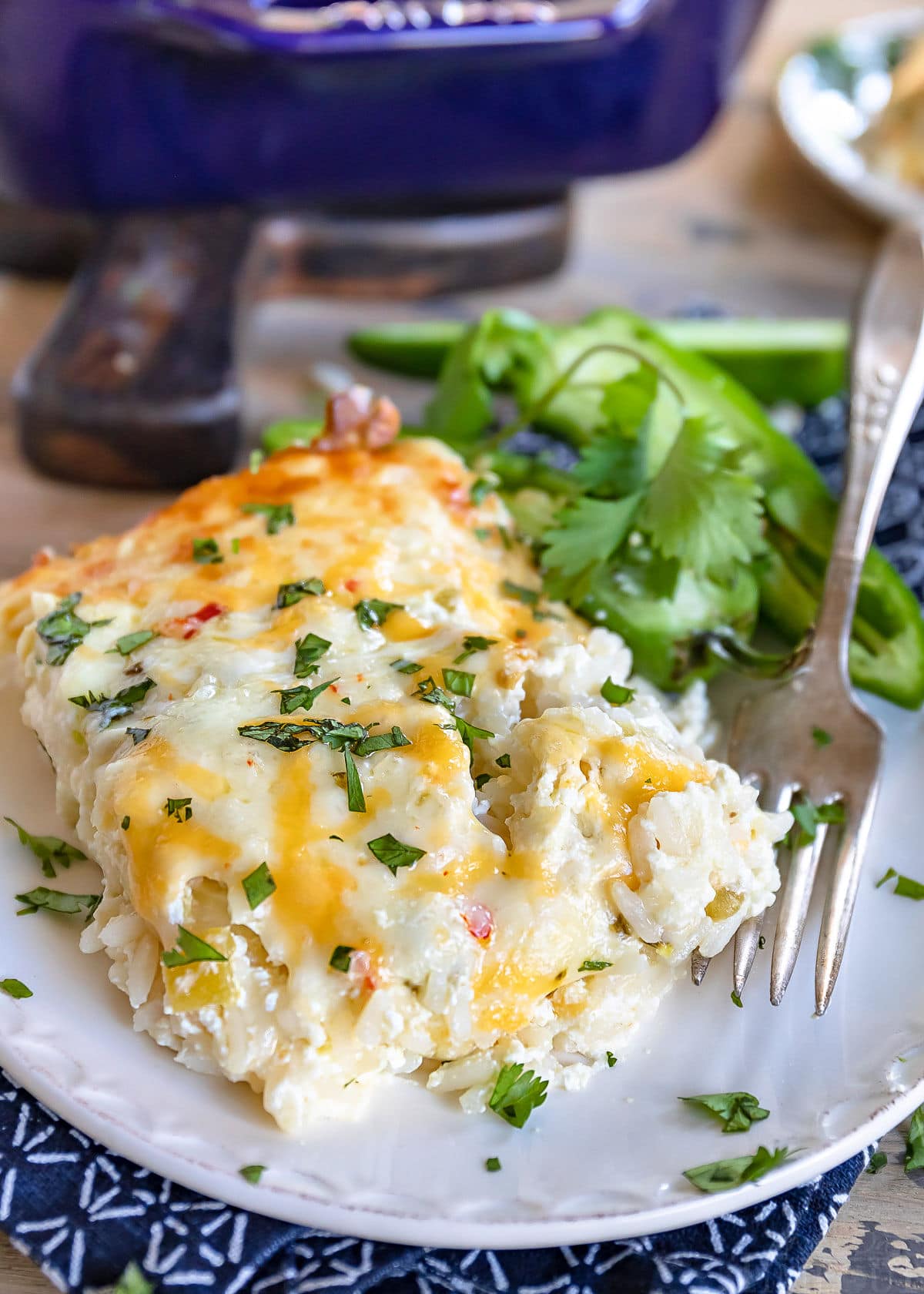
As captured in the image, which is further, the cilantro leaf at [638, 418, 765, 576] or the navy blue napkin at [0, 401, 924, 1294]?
the cilantro leaf at [638, 418, 765, 576]

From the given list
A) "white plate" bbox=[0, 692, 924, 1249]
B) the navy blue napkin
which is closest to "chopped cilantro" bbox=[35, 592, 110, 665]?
"white plate" bbox=[0, 692, 924, 1249]

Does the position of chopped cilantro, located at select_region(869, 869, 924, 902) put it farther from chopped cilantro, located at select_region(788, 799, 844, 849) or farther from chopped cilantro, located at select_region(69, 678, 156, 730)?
chopped cilantro, located at select_region(69, 678, 156, 730)

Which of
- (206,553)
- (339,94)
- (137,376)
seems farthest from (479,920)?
(339,94)

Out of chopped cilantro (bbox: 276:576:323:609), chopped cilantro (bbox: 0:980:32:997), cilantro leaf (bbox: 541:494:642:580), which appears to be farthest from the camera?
cilantro leaf (bbox: 541:494:642:580)

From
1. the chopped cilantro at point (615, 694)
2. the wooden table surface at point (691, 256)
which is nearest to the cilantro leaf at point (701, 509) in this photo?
the chopped cilantro at point (615, 694)

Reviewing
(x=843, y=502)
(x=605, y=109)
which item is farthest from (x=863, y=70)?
(x=843, y=502)

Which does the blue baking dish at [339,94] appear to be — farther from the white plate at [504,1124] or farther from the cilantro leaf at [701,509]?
the white plate at [504,1124]
